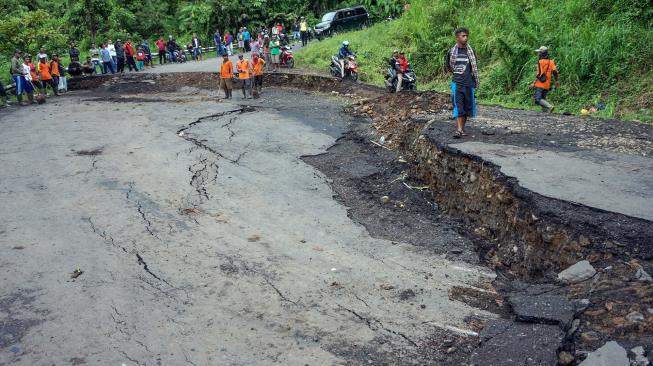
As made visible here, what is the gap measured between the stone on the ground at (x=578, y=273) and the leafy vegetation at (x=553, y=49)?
7174mm

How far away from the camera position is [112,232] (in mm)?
7047

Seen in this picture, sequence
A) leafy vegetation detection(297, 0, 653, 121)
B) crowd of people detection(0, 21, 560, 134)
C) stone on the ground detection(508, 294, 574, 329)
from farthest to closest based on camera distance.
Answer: leafy vegetation detection(297, 0, 653, 121) < crowd of people detection(0, 21, 560, 134) < stone on the ground detection(508, 294, 574, 329)

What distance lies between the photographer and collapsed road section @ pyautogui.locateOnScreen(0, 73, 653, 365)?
454 centimetres

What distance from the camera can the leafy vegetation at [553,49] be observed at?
1236cm

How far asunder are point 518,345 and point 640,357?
904mm

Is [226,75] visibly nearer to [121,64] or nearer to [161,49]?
[121,64]

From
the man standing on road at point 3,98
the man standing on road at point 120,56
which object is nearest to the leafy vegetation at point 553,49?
the man standing on road at point 120,56

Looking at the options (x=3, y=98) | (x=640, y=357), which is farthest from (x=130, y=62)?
(x=640, y=357)

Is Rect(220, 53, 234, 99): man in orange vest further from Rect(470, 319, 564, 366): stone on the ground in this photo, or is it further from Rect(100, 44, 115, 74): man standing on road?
Rect(470, 319, 564, 366): stone on the ground

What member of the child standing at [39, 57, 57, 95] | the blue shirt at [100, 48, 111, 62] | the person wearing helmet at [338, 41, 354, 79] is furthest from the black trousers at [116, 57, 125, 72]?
the person wearing helmet at [338, 41, 354, 79]

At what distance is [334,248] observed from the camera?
672cm

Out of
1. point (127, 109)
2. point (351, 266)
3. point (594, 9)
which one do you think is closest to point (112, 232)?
point (351, 266)

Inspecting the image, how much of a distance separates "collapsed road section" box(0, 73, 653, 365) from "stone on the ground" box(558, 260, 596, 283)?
2 centimetres

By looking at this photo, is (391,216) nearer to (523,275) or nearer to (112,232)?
(523,275)
